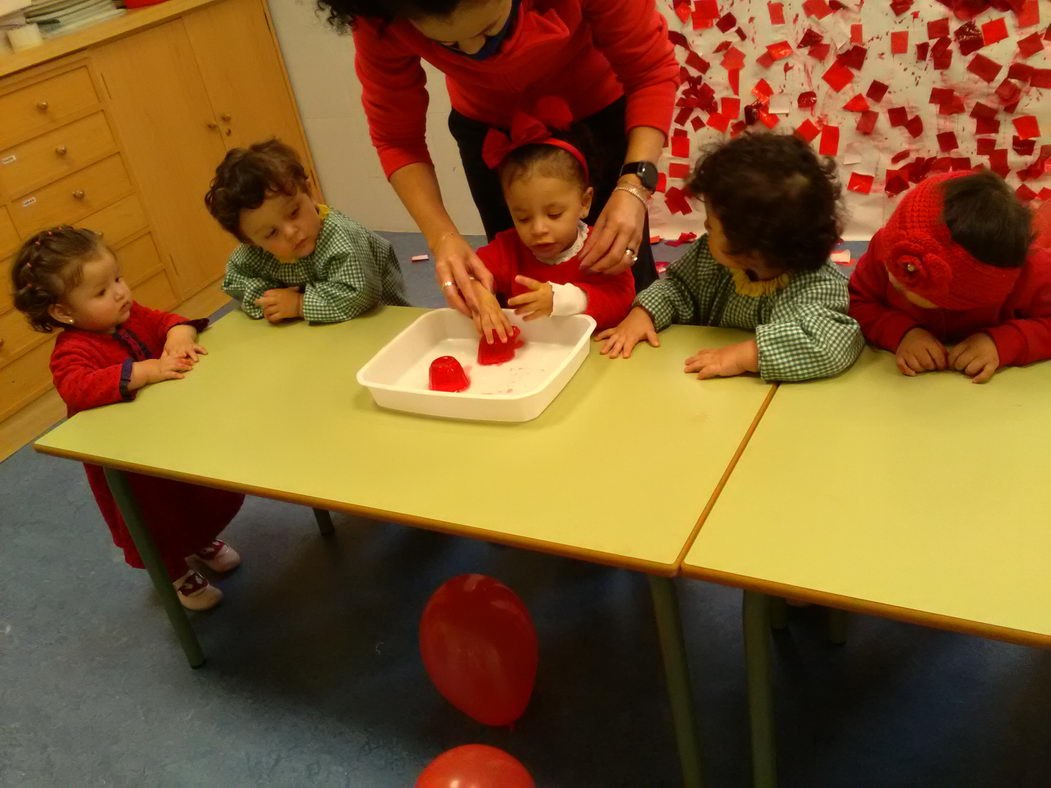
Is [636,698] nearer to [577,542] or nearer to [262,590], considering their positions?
[577,542]

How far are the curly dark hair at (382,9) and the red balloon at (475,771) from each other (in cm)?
106

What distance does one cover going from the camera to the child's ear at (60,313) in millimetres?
1720

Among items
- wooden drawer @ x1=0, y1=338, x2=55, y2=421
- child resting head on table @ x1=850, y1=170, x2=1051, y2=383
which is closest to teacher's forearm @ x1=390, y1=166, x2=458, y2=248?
child resting head on table @ x1=850, y1=170, x2=1051, y2=383

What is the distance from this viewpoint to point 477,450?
1.28 meters

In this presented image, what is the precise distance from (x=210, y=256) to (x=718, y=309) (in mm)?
2563

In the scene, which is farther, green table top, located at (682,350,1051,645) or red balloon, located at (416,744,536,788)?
red balloon, located at (416,744,536,788)

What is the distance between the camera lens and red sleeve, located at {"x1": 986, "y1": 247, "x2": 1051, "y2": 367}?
1.22 m

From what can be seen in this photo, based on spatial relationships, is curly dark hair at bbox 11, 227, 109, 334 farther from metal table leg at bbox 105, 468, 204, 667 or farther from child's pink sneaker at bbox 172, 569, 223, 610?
child's pink sneaker at bbox 172, 569, 223, 610

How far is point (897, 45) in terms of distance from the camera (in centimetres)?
271

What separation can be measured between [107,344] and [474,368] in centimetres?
80

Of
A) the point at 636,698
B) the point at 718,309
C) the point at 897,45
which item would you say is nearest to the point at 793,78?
the point at 897,45

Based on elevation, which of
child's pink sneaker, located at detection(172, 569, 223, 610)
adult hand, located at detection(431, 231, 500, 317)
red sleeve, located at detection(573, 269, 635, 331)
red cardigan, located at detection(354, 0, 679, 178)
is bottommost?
child's pink sneaker, located at detection(172, 569, 223, 610)

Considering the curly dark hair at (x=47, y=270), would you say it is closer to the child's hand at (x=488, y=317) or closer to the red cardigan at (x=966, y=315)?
the child's hand at (x=488, y=317)

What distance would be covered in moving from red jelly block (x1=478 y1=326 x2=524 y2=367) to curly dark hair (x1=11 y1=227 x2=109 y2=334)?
83 centimetres
